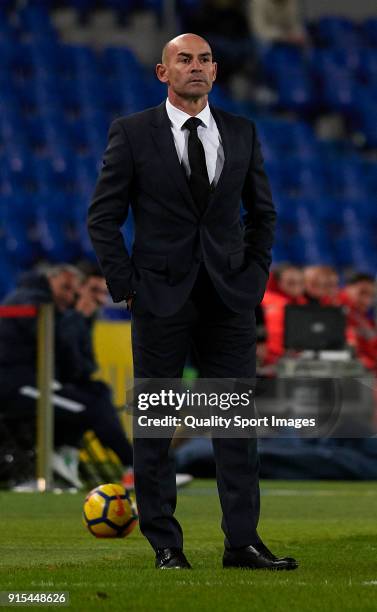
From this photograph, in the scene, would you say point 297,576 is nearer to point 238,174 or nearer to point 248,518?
point 248,518

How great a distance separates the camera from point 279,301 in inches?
505

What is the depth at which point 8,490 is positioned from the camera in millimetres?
10484

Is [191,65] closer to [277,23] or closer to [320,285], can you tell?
[320,285]

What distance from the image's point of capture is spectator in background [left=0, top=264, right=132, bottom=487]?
10695mm

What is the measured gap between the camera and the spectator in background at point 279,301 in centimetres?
1254

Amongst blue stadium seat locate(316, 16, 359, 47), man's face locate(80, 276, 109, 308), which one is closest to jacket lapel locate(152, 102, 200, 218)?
man's face locate(80, 276, 109, 308)

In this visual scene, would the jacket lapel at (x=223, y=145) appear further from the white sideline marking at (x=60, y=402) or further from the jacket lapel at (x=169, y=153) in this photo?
the white sideline marking at (x=60, y=402)

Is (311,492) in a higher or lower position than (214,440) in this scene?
lower

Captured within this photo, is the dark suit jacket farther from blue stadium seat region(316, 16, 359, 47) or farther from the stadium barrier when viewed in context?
blue stadium seat region(316, 16, 359, 47)

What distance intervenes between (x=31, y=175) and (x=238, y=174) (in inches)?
523

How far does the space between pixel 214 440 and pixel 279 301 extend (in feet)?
26.0

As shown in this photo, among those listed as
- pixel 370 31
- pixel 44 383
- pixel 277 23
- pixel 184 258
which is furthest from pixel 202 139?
pixel 370 31

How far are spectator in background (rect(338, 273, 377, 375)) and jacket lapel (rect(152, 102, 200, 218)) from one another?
8379mm

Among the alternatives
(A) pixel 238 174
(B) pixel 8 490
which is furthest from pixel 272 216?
(B) pixel 8 490
